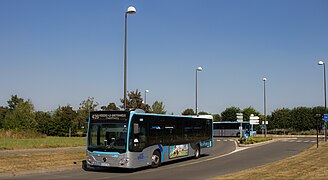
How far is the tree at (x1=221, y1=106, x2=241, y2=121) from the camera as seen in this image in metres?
106

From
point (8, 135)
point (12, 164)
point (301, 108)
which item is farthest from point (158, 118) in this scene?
point (301, 108)

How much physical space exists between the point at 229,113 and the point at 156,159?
8982 centimetres

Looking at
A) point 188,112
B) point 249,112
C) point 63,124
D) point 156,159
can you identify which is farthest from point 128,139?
point 249,112

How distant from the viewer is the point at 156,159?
19828mm

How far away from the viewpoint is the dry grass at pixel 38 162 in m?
17.6

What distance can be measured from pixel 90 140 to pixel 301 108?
261 ft

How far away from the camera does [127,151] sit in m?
17.2

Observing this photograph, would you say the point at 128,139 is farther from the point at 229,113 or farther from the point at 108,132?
the point at 229,113

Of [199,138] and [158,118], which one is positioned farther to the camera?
[199,138]

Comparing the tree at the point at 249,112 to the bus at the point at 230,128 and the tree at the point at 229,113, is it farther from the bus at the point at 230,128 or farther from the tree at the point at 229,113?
the bus at the point at 230,128

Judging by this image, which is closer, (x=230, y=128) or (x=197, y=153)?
(x=197, y=153)

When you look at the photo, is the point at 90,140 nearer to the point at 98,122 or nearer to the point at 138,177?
the point at 98,122

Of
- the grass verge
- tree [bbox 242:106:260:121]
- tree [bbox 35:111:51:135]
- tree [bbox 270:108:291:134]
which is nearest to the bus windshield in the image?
the grass verge

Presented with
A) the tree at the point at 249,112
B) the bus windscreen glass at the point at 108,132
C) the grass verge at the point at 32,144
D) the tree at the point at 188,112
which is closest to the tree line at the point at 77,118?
the tree at the point at 188,112
